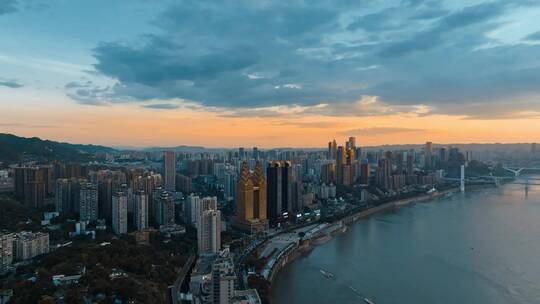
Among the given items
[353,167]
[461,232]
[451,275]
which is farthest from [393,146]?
[451,275]

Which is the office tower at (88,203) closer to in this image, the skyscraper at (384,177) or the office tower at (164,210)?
the office tower at (164,210)

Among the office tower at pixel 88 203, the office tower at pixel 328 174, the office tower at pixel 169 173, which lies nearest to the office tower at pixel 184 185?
the office tower at pixel 169 173

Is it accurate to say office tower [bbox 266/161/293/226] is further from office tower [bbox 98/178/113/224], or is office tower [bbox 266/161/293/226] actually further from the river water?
office tower [bbox 98/178/113/224]

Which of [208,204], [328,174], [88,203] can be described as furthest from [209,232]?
[328,174]

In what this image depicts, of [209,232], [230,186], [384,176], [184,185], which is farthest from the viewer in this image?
[384,176]

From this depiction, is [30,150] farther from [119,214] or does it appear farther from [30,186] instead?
[119,214]

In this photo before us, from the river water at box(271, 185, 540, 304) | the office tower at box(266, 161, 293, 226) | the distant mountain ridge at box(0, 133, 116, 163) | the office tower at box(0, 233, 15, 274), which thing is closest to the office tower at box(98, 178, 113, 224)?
the office tower at box(0, 233, 15, 274)

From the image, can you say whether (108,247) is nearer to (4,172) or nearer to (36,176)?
(36,176)
